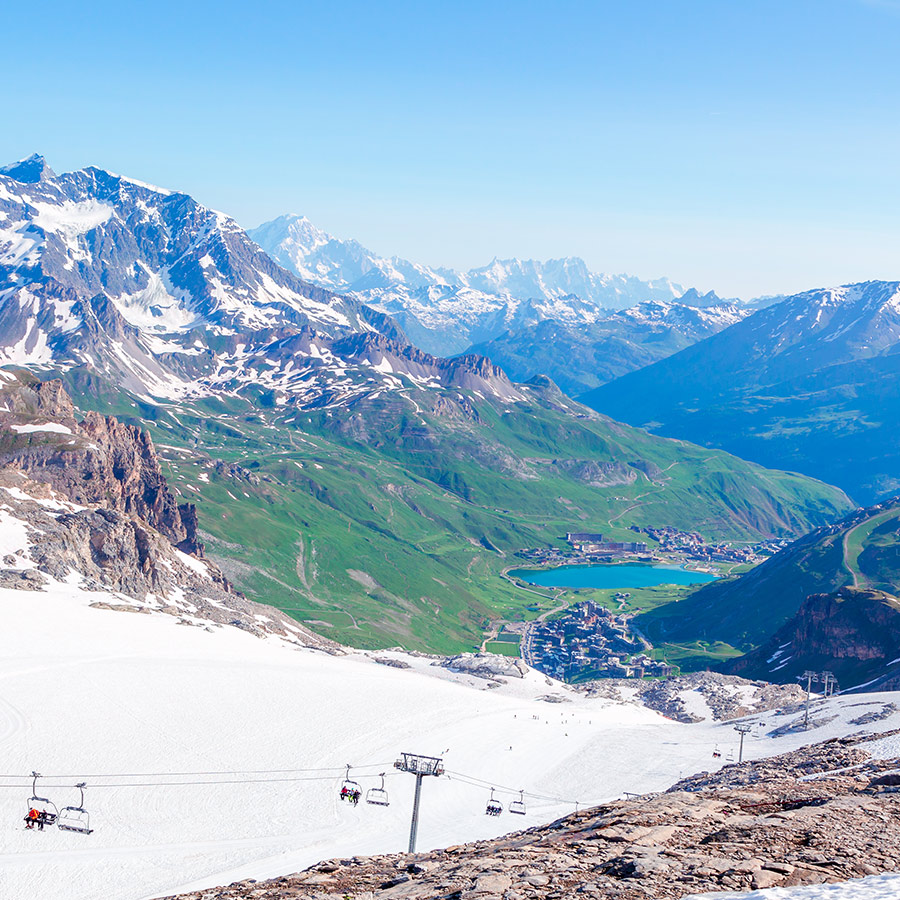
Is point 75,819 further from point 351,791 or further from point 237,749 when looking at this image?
point 351,791

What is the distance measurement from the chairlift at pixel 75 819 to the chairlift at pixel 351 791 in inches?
790

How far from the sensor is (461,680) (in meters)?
150

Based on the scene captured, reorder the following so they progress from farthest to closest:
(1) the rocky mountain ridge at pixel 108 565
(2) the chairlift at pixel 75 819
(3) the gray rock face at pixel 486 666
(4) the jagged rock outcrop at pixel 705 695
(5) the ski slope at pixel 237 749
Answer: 1. (3) the gray rock face at pixel 486 666
2. (4) the jagged rock outcrop at pixel 705 695
3. (1) the rocky mountain ridge at pixel 108 565
4. (2) the chairlift at pixel 75 819
5. (5) the ski slope at pixel 237 749

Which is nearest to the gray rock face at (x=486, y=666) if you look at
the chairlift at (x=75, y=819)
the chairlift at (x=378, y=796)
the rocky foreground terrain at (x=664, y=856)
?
the chairlift at (x=378, y=796)

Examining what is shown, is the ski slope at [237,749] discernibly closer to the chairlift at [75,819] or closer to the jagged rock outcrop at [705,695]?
the chairlift at [75,819]

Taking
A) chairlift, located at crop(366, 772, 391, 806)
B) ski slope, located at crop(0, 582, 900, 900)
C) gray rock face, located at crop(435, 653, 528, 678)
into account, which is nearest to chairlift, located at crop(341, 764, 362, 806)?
ski slope, located at crop(0, 582, 900, 900)

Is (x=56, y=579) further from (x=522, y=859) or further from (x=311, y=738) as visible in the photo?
(x=522, y=859)

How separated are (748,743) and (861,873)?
81.9 metres

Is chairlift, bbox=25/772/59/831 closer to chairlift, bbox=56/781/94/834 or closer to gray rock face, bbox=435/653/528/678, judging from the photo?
chairlift, bbox=56/781/94/834

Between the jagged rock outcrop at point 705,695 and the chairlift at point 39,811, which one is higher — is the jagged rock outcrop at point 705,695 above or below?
above

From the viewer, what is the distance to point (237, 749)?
81500 millimetres

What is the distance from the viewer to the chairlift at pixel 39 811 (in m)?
60.8

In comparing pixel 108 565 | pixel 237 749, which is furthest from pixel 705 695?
pixel 108 565

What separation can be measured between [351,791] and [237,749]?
14.4m
